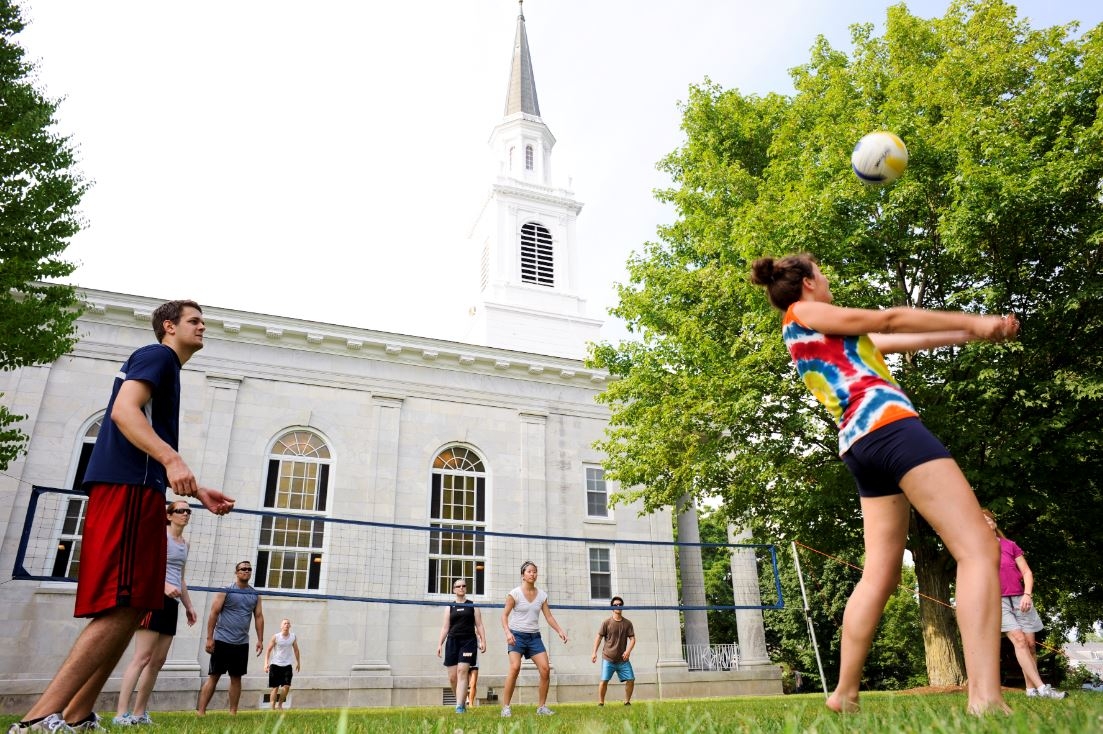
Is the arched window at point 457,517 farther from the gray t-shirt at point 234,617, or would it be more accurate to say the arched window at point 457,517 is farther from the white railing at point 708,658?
the gray t-shirt at point 234,617

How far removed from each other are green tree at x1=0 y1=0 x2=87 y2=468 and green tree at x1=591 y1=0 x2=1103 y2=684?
11.9 m

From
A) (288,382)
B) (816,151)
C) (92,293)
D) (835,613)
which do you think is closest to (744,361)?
(816,151)

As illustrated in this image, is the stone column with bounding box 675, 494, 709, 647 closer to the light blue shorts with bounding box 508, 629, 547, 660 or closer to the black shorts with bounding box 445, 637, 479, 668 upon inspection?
the black shorts with bounding box 445, 637, 479, 668

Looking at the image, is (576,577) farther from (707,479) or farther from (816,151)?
(816,151)

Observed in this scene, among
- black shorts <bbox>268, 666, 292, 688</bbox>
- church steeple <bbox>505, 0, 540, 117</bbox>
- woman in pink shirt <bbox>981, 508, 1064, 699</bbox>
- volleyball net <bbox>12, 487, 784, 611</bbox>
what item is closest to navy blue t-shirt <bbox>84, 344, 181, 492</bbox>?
woman in pink shirt <bbox>981, 508, 1064, 699</bbox>

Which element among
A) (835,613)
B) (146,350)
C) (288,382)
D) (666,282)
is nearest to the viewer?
(146,350)

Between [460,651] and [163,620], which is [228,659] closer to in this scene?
[163,620]

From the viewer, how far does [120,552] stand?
3637 millimetres

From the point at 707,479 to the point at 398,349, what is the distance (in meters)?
11.1

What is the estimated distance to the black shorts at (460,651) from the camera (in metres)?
11.8

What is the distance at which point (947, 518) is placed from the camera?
3248 millimetres

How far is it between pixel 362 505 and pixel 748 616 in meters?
13.2

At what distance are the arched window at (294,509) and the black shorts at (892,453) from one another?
1748 cm

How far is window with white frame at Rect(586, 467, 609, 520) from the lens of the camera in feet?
77.6
